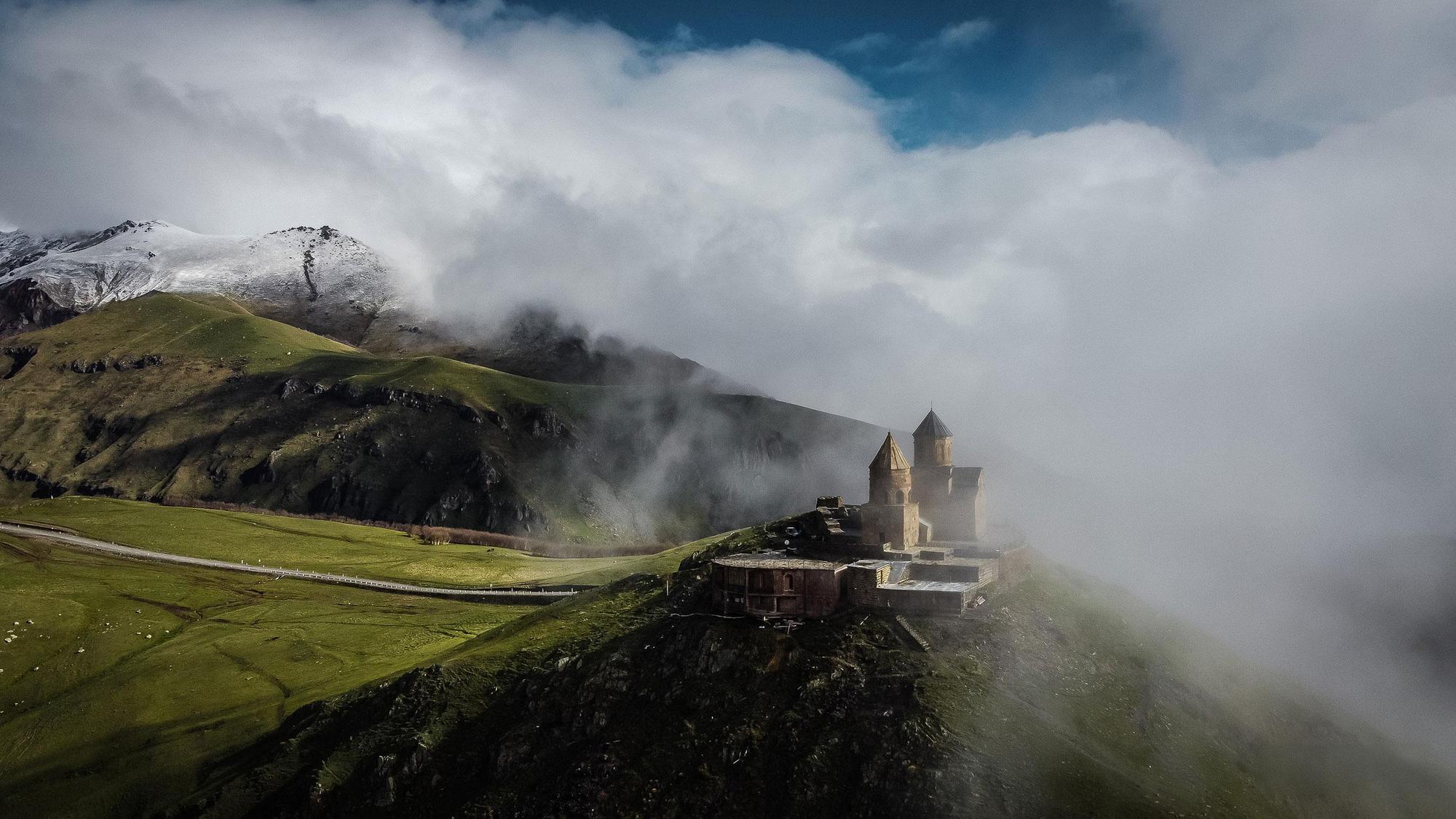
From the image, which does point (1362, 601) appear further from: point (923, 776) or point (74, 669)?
point (74, 669)

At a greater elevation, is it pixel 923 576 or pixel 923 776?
pixel 923 576

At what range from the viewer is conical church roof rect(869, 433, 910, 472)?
91.6 metres

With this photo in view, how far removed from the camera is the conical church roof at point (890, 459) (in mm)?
91625

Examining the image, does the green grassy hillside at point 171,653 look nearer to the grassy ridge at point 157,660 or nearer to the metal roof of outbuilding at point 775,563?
the grassy ridge at point 157,660

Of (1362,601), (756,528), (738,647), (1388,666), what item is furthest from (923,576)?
(1362,601)

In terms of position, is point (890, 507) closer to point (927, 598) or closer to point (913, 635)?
point (927, 598)

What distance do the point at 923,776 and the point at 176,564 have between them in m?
171

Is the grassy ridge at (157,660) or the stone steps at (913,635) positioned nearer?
the stone steps at (913,635)

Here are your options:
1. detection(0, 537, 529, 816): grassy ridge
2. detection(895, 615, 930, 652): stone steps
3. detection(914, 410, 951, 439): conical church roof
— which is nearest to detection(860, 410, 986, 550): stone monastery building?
detection(914, 410, 951, 439): conical church roof

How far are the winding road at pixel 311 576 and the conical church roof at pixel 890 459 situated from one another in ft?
291

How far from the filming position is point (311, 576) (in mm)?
180125

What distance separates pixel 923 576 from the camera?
8419cm

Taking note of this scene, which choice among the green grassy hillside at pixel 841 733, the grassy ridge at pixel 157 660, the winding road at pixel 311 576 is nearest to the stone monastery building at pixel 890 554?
the green grassy hillside at pixel 841 733

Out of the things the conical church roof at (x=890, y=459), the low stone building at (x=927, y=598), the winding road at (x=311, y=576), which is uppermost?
the conical church roof at (x=890, y=459)
